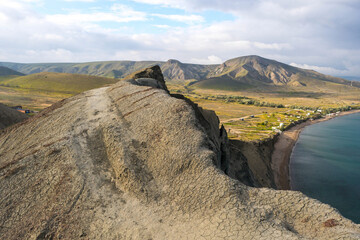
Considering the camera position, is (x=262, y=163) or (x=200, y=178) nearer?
(x=200, y=178)

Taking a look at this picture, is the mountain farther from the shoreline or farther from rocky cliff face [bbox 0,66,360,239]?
the shoreline

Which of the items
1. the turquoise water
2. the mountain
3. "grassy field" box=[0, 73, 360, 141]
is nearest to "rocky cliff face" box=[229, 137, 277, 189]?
the turquoise water

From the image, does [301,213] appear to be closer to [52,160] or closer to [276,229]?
[276,229]

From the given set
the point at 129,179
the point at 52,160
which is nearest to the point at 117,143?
the point at 129,179

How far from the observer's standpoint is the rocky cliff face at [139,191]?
12188 mm

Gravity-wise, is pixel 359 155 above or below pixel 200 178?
below

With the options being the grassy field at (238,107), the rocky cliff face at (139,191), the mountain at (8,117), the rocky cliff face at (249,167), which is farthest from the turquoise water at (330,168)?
the mountain at (8,117)

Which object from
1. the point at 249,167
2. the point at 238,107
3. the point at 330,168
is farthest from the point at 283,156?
the point at 238,107

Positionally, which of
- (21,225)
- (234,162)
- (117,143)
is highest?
(117,143)

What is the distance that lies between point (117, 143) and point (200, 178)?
719 cm

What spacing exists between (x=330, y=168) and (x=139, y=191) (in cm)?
5902

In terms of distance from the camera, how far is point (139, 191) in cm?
1445

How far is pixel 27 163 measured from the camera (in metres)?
16.8

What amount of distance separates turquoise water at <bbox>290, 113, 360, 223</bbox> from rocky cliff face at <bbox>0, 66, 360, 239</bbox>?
110ft
